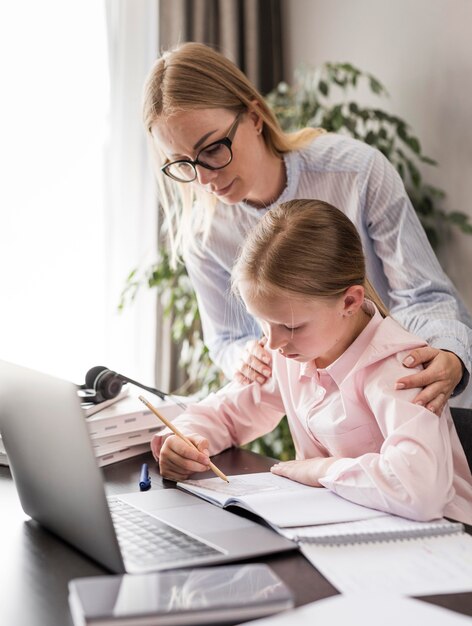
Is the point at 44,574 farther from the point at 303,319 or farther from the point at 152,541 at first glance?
the point at 303,319

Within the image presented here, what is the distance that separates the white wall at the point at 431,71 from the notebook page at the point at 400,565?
1882 mm

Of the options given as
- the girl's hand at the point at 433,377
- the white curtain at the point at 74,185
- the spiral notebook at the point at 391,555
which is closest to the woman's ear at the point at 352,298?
the girl's hand at the point at 433,377

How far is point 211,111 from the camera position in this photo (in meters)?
1.52

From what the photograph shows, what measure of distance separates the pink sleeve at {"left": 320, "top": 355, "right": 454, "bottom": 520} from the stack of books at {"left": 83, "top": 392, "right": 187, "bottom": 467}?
0.43 metres

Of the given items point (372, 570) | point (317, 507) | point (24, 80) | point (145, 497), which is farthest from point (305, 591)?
point (24, 80)

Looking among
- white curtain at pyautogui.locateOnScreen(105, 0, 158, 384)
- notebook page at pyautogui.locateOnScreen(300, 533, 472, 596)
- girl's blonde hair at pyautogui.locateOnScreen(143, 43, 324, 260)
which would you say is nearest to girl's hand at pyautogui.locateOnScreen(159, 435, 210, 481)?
notebook page at pyautogui.locateOnScreen(300, 533, 472, 596)

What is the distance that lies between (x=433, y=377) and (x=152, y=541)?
516 mm

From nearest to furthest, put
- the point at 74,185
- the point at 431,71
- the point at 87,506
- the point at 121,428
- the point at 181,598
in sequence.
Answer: the point at 181,598 → the point at 87,506 → the point at 121,428 → the point at 431,71 → the point at 74,185

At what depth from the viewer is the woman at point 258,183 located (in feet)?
4.97

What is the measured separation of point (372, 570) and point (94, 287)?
7.91 ft

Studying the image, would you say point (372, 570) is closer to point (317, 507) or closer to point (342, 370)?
point (317, 507)


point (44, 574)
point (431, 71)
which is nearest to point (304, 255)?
point (44, 574)

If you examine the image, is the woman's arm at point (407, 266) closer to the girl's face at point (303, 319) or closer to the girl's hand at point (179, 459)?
the girl's face at point (303, 319)

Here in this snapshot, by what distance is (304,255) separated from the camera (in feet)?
4.19
